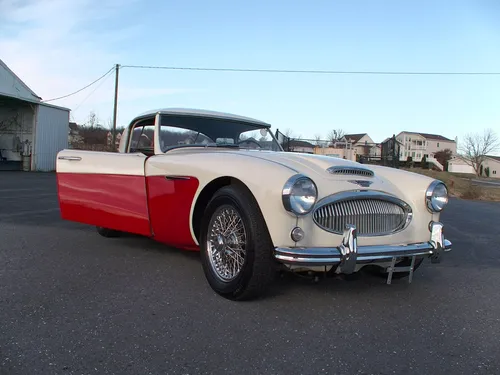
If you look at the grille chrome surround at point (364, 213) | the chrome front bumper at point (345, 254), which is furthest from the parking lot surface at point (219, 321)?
the grille chrome surround at point (364, 213)

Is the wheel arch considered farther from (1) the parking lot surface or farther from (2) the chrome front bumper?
(2) the chrome front bumper

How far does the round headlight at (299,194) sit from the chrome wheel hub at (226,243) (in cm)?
43

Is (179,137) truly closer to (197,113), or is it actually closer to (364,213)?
(197,113)

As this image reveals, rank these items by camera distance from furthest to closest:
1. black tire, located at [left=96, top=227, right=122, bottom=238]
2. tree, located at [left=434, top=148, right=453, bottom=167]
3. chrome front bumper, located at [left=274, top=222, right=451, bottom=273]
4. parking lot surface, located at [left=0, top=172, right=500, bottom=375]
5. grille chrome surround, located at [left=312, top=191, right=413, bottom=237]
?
tree, located at [left=434, top=148, right=453, bottom=167], black tire, located at [left=96, top=227, right=122, bottom=238], grille chrome surround, located at [left=312, top=191, right=413, bottom=237], chrome front bumper, located at [left=274, top=222, right=451, bottom=273], parking lot surface, located at [left=0, top=172, right=500, bottom=375]

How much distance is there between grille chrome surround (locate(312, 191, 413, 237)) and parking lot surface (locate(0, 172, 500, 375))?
56 cm

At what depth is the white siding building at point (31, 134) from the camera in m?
21.3

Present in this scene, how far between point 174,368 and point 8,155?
2436 centimetres

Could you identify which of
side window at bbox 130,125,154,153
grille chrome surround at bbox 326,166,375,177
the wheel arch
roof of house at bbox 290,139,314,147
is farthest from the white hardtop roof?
roof of house at bbox 290,139,314,147

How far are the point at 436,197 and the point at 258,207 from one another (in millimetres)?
1546

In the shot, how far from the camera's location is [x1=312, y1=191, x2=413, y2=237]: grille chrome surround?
117 inches

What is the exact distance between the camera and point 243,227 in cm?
307

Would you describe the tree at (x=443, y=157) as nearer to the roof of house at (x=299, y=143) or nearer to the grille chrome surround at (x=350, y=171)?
the roof of house at (x=299, y=143)

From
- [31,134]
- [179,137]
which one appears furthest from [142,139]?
[31,134]

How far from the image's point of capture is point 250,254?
2.90 metres
